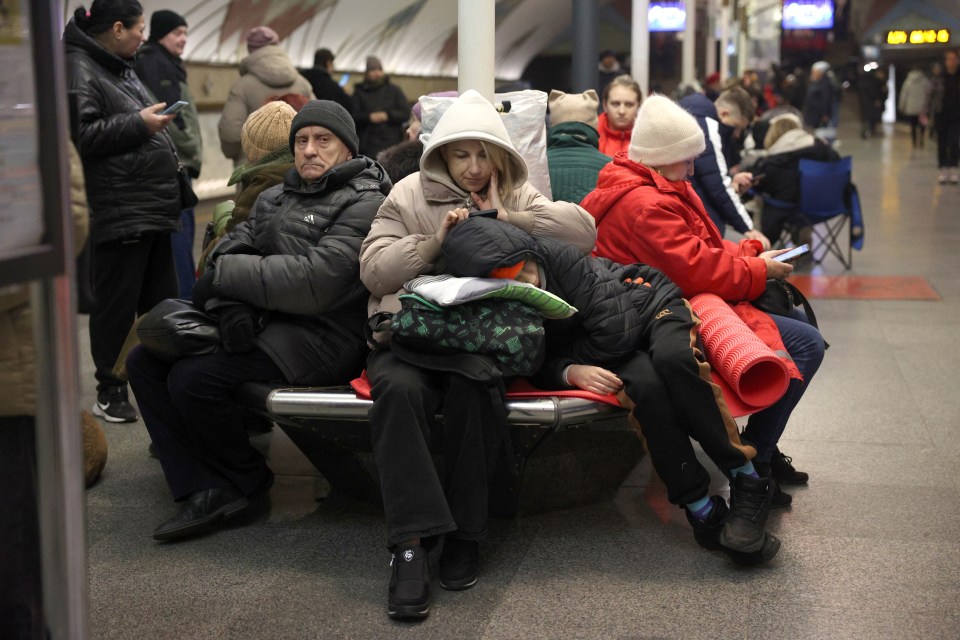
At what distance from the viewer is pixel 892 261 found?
9867mm

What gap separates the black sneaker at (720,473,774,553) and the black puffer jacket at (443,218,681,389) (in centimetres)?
56

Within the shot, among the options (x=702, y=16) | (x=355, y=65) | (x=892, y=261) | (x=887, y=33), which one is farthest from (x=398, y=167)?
(x=887, y=33)

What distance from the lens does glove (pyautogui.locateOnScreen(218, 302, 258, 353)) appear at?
382 centimetres

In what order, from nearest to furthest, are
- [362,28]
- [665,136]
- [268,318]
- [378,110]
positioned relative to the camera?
[268,318] < [665,136] < [378,110] < [362,28]

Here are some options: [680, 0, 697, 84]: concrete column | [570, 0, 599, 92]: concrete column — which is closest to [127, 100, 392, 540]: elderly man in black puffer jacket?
[570, 0, 599, 92]: concrete column

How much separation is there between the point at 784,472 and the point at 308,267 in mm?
1982

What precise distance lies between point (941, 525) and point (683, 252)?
1292mm

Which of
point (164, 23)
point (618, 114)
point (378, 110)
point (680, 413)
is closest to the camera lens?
point (680, 413)

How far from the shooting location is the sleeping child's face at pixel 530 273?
359 cm

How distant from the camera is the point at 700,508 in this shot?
11.9ft

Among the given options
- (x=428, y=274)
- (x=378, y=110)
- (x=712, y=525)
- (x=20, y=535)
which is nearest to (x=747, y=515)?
(x=712, y=525)

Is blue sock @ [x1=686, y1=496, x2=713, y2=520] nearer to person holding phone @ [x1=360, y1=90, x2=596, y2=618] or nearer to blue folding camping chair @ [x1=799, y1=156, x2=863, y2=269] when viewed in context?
person holding phone @ [x1=360, y1=90, x2=596, y2=618]

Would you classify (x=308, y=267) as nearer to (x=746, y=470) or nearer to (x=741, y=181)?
(x=746, y=470)

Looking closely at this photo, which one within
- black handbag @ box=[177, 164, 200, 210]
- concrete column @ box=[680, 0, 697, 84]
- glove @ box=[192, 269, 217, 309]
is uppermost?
concrete column @ box=[680, 0, 697, 84]
